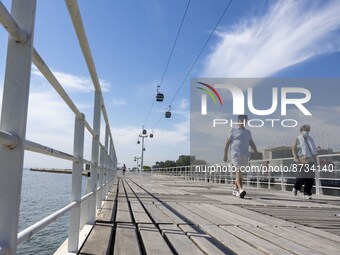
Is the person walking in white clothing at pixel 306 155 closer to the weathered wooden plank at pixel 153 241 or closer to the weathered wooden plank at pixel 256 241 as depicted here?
the weathered wooden plank at pixel 256 241

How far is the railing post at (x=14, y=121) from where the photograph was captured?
806 mm

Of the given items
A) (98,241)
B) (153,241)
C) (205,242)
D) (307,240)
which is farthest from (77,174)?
(307,240)

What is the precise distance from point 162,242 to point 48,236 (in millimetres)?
2100

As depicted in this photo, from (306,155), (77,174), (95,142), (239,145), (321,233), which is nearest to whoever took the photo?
(77,174)

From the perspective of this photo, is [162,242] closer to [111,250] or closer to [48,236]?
[111,250]

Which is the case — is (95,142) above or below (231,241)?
above

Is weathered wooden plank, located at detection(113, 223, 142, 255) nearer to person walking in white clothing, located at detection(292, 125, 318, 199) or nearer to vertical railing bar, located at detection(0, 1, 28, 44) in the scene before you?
vertical railing bar, located at detection(0, 1, 28, 44)

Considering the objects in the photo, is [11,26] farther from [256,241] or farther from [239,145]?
[239,145]

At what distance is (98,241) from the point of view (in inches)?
70.9

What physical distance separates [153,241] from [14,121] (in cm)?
120

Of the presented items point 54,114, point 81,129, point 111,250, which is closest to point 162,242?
point 111,250

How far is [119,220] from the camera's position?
2531 millimetres

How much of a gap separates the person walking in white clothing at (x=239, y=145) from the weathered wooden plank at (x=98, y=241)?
3.36 metres

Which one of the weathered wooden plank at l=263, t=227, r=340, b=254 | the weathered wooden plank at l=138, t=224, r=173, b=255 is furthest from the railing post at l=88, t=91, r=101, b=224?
the weathered wooden plank at l=263, t=227, r=340, b=254
